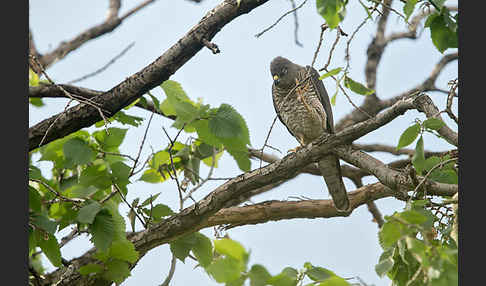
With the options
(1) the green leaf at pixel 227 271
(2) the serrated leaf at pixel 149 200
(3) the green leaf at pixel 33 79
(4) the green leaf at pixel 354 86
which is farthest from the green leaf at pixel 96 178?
(1) the green leaf at pixel 227 271

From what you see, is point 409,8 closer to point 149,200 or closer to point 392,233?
point 392,233

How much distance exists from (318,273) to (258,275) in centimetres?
22

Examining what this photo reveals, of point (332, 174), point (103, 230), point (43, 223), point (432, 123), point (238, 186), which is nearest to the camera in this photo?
point (432, 123)

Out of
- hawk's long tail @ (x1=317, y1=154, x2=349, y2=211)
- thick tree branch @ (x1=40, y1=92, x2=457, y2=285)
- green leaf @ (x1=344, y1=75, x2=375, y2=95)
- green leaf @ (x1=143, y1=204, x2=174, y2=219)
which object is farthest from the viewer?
hawk's long tail @ (x1=317, y1=154, x2=349, y2=211)

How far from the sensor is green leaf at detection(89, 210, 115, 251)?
114 inches

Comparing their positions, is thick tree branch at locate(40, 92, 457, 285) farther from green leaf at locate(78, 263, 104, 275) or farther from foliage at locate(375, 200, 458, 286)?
foliage at locate(375, 200, 458, 286)

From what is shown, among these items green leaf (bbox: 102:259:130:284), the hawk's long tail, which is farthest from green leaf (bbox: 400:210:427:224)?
the hawk's long tail

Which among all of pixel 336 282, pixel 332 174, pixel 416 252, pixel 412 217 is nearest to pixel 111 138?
pixel 332 174

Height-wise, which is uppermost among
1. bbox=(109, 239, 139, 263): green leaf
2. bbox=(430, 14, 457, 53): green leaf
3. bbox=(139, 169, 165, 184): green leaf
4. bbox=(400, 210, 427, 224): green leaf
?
bbox=(139, 169, 165, 184): green leaf

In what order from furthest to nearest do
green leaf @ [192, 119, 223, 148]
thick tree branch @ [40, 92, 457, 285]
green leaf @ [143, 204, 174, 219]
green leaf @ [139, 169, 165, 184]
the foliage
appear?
green leaf @ [139, 169, 165, 184], green leaf @ [143, 204, 174, 219], green leaf @ [192, 119, 223, 148], thick tree branch @ [40, 92, 457, 285], the foliage

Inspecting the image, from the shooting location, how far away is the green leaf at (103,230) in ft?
9.47

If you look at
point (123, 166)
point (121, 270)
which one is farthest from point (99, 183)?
point (121, 270)

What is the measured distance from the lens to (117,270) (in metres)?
2.88

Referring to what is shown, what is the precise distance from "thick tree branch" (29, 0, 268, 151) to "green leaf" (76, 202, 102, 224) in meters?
0.47
